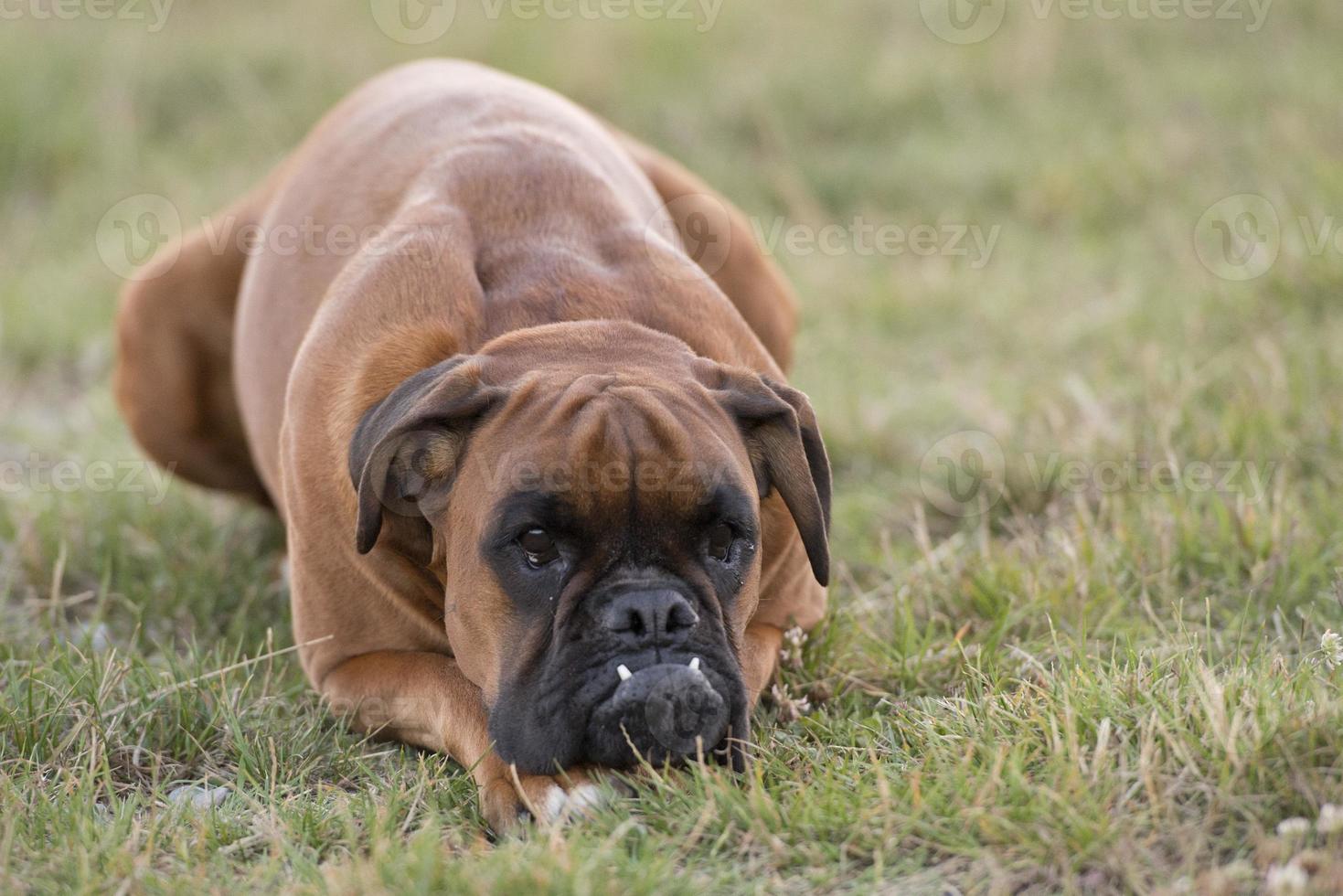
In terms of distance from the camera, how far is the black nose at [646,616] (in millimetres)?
3107

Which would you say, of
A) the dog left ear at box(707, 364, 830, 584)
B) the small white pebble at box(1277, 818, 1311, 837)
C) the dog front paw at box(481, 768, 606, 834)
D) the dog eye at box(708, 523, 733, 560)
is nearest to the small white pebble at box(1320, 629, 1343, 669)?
the small white pebble at box(1277, 818, 1311, 837)

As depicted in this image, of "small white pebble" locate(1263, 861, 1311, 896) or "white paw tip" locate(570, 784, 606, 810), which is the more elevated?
"small white pebble" locate(1263, 861, 1311, 896)

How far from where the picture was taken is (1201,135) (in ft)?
28.8

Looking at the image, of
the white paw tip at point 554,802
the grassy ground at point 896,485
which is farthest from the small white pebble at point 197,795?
the white paw tip at point 554,802

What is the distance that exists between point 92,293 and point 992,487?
203 inches

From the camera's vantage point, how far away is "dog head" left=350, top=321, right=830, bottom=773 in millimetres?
3127

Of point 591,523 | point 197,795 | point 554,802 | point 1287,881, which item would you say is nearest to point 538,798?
point 554,802

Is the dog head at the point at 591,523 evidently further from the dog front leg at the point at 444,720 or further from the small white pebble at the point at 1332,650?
the small white pebble at the point at 1332,650

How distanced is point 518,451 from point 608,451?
197 mm

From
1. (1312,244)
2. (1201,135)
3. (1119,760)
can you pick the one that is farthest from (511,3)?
(1119,760)

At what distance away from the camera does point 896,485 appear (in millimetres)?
5523

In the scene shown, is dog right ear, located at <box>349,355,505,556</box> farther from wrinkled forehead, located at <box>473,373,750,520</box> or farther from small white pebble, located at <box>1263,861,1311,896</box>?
small white pebble, located at <box>1263,861,1311,896</box>

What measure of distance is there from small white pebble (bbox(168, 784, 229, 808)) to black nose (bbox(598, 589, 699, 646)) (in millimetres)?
1003

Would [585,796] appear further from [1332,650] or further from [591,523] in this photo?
[1332,650]
